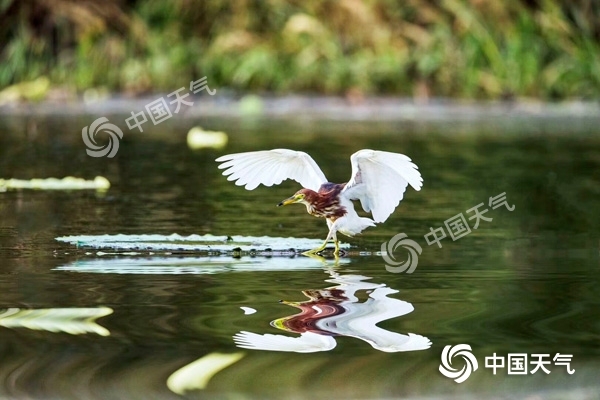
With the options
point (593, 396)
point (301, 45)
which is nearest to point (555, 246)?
point (593, 396)

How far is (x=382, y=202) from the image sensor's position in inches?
274

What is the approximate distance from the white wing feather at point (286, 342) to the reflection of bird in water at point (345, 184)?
6.33ft

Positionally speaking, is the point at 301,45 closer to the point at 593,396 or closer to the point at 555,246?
the point at 555,246

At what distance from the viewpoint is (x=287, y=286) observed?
5.99 m

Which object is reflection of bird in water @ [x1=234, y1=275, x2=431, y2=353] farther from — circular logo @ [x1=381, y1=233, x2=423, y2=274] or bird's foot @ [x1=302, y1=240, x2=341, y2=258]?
bird's foot @ [x1=302, y1=240, x2=341, y2=258]

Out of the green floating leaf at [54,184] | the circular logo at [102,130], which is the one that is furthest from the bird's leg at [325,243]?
the circular logo at [102,130]

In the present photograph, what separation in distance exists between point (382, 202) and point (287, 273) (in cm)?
81

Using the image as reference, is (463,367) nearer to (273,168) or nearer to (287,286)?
(287,286)

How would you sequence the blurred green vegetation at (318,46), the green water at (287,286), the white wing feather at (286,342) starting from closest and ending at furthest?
the green water at (287,286) < the white wing feather at (286,342) < the blurred green vegetation at (318,46)

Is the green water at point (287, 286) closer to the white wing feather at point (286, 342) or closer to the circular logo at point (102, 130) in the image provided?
the white wing feather at point (286, 342)

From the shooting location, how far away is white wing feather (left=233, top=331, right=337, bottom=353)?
4.68 meters

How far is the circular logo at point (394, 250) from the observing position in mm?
6527

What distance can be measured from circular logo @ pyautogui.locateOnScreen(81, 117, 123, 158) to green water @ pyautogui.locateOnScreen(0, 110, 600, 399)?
88 cm

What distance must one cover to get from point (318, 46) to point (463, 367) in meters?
14.3
